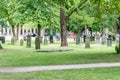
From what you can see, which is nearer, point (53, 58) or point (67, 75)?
point (67, 75)

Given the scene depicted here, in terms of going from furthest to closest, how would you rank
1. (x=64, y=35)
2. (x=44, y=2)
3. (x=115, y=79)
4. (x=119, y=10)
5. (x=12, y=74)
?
(x=64, y=35)
(x=119, y=10)
(x=44, y=2)
(x=12, y=74)
(x=115, y=79)

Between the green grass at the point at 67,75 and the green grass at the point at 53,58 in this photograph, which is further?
the green grass at the point at 53,58

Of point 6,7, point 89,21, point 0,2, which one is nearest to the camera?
point 0,2

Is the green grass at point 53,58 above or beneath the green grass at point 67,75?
beneath

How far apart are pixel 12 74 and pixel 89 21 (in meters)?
28.9

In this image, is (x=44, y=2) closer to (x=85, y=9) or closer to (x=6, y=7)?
(x=6, y=7)

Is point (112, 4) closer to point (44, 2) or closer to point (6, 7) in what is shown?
point (44, 2)

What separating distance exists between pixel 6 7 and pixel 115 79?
23.3 metres

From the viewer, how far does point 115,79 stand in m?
13.1

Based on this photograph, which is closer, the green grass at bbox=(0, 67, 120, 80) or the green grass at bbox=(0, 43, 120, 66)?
the green grass at bbox=(0, 67, 120, 80)

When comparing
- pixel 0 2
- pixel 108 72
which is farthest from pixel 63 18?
pixel 108 72

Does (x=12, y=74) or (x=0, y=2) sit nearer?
(x=12, y=74)

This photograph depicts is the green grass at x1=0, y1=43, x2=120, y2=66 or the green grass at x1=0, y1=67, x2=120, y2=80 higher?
the green grass at x1=0, y1=67, x2=120, y2=80

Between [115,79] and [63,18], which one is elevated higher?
[63,18]
